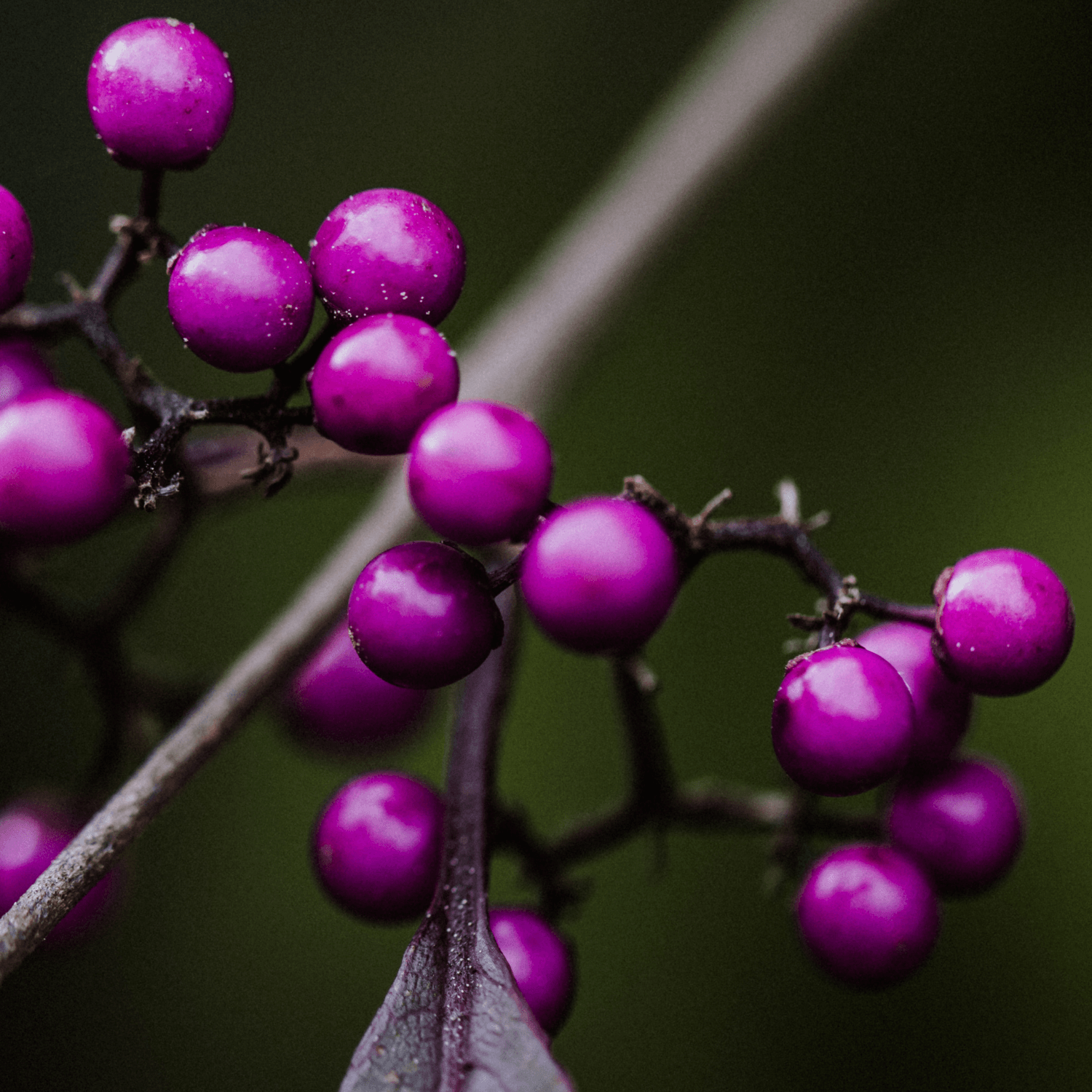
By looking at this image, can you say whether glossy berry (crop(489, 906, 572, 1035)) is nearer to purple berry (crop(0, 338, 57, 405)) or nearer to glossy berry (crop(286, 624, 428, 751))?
glossy berry (crop(286, 624, 428, 751))

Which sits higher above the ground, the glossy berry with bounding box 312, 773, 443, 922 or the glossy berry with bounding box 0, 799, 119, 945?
the glossy berry with bounding box 312, 773, 443, 922

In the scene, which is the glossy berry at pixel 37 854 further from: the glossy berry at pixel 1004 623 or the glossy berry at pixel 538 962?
the glossy berry at pixel 1004 623

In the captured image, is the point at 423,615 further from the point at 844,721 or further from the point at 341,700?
the point at 341,700

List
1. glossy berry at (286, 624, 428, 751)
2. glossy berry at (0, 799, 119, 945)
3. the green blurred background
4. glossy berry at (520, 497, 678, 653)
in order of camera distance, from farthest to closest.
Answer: the green blurred background, glossy berry at (286, 624, 428, 751), glossy berry at (0, 799, 119, 945), glossy berry at (520, 497, 678, 653)

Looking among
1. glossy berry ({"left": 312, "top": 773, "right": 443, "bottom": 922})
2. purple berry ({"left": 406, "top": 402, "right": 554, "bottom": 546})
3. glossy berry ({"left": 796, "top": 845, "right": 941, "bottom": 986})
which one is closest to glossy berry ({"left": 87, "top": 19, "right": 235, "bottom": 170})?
purple berry ({"left": 406, "top": 402, "right": 554, "bottom": 546})

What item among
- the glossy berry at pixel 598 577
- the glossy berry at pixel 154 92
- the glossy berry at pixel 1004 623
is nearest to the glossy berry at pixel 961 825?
the glossy berry at pixel 1004 623

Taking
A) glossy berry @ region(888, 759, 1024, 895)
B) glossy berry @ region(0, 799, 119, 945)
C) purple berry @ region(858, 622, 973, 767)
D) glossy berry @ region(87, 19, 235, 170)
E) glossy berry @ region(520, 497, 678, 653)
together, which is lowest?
glossy berry @ region(0, 799, 119, 945)

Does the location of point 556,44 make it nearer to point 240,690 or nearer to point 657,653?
point 657,653
